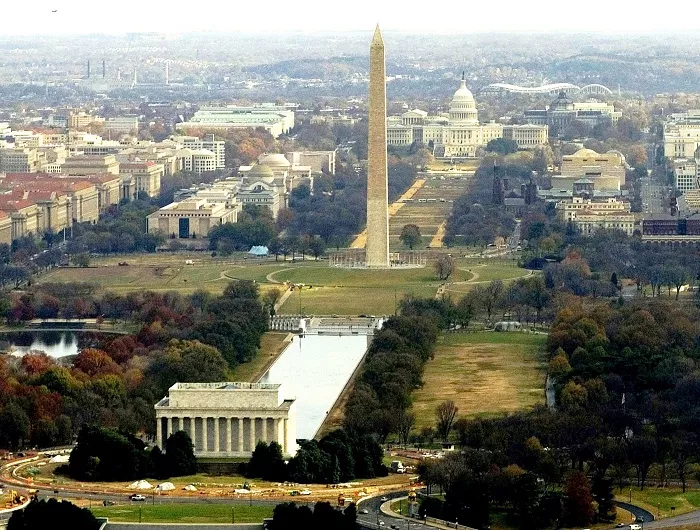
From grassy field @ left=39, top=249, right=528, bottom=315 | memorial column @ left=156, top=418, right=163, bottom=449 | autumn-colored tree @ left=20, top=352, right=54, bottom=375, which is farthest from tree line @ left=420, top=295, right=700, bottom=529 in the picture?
grassy field @ left=39, top=249, right=528, bottom=315

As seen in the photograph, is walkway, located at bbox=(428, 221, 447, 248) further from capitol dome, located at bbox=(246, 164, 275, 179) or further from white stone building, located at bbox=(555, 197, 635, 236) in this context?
capitol dome, located at bbox=(246, 164, 275, 179)

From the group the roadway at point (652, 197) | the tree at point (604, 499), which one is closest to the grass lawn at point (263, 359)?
the tree at point (604, 499)

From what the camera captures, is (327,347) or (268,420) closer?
(268,420)

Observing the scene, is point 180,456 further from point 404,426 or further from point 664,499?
point 664,499

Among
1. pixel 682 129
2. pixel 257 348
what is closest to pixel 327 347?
pixel 257 348

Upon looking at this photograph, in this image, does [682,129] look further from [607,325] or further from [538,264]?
[607,325]
